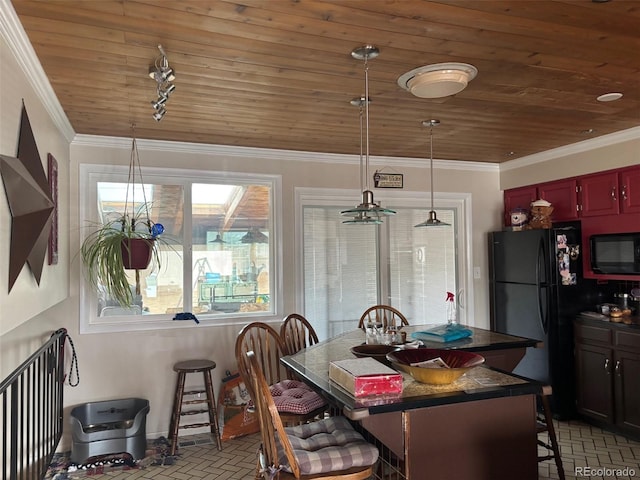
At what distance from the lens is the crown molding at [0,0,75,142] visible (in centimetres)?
171

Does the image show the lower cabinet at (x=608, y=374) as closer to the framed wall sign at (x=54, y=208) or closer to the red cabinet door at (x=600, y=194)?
the red cabinet door at (x=600, y=194)

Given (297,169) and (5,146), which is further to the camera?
(297,169)

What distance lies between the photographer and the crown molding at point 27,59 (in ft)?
5.63

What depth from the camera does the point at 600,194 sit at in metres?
3.92

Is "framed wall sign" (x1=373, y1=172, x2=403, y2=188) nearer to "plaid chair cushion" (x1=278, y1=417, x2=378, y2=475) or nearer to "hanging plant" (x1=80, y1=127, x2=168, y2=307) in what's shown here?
"hanging plant" (x1=80, y1=127, x2=168, y2=307)

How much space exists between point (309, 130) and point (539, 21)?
1886 millimetres

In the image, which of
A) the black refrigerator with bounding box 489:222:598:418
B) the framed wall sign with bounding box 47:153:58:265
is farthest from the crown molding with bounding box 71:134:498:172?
the black refrigerator with bounding box 489:222:598:418

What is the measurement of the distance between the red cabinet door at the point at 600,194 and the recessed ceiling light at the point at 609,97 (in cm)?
112

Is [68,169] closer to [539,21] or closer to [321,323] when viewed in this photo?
[321,323]

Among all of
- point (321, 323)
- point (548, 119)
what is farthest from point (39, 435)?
point (548, 119)

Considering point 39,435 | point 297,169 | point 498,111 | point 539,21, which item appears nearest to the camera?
point 539,21

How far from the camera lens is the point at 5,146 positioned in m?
1.79

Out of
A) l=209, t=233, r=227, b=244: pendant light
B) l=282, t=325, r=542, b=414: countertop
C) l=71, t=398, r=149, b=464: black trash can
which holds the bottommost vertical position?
l=71, t=398, r=149, b=464: black trash can

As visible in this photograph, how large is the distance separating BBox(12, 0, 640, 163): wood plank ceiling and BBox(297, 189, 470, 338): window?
110cm
